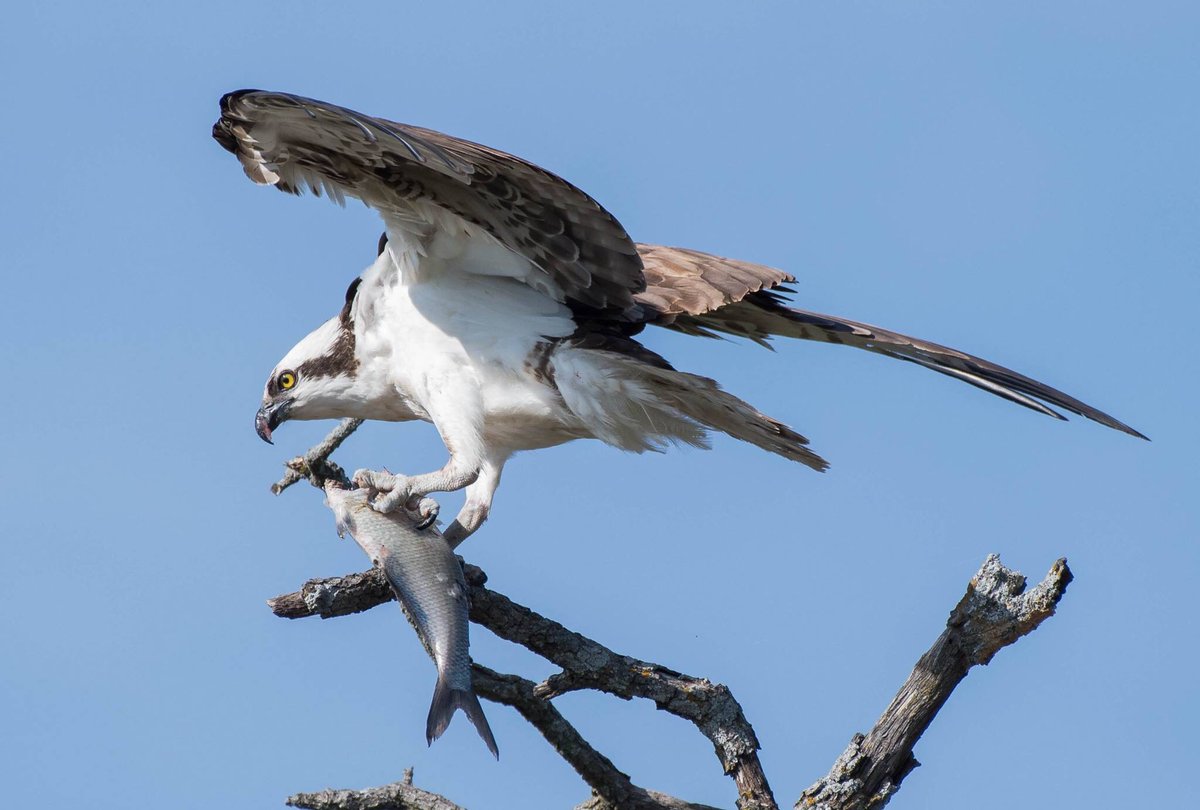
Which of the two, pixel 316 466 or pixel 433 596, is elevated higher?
pixel 316 466

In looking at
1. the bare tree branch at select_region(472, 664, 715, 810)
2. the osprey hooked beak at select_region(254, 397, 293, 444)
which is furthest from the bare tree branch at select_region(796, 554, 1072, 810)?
the osprey hooked beak at select_region(254, 397, 293, 444)

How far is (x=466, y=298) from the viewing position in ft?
20.7

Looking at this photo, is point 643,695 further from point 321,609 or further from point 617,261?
point 617,261

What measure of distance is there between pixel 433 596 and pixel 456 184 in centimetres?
165

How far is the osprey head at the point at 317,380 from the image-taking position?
667 centimetres

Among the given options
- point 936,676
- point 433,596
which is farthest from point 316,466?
point 936,676

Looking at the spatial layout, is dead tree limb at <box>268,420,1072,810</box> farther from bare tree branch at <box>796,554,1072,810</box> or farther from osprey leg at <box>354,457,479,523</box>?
osprey leg at <box>354,457,479,523</box>

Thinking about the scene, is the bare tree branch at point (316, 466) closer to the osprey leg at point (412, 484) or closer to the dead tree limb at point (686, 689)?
the osprey leg at point (412, 484)

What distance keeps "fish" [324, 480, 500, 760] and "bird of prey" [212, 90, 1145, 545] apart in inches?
7.5

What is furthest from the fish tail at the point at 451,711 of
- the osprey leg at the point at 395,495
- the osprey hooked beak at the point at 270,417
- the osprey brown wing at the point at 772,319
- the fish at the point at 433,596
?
the osprey hooked beak at the point at 270,417

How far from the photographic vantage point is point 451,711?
199 inches

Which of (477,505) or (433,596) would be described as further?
(477,505)

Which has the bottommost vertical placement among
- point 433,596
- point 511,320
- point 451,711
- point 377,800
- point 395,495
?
point 377,800

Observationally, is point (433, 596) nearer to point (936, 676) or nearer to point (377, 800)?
point (377, 800)
